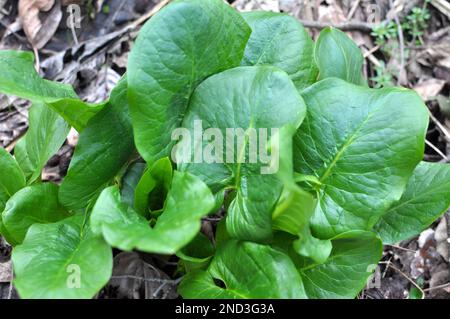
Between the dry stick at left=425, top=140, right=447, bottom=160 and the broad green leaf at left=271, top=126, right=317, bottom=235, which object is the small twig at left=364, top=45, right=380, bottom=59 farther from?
the broad green leaf at left=271, top=126, right=317, bottom=235

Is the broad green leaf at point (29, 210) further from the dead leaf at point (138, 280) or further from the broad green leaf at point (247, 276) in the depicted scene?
the broad green leaf at point (247, 276)

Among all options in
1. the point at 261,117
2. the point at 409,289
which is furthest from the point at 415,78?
the point at 261,117

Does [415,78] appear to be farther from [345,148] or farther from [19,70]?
[19,70]

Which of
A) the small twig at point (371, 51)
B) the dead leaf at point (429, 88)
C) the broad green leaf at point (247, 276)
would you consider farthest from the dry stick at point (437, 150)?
the broad green leaf at point (247, 276)

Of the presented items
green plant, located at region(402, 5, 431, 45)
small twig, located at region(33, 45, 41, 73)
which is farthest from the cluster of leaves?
green plant, located at region(402, 5, 431, 45)

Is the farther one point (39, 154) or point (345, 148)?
point (39, 154)

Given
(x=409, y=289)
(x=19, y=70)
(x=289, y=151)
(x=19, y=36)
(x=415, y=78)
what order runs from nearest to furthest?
(x=289, y=151), (x=19, y=70), (x=409, y=289), (x=19, y=36), (x=415, y=78)
